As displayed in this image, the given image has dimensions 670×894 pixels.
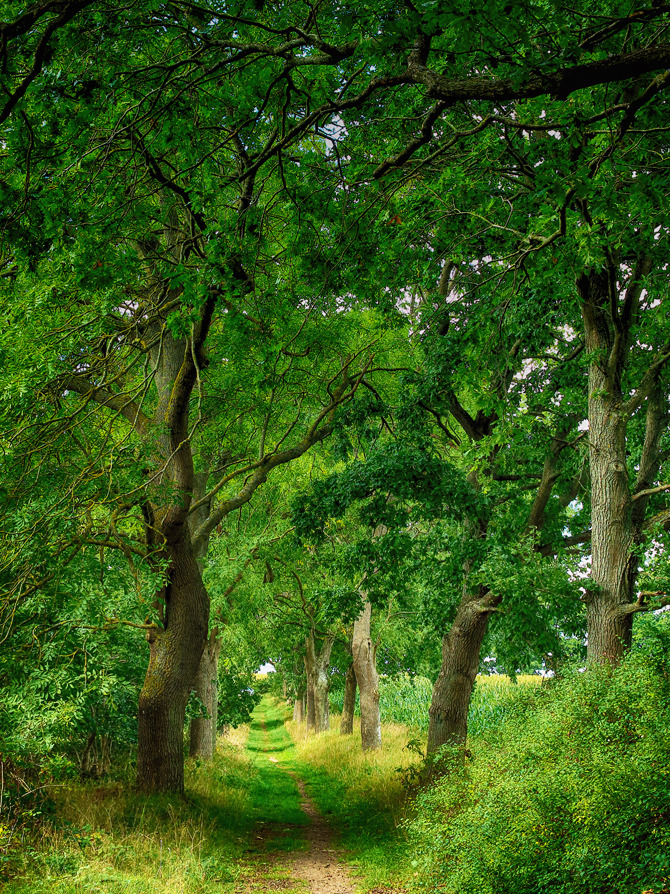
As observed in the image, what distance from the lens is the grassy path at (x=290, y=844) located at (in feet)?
27.0

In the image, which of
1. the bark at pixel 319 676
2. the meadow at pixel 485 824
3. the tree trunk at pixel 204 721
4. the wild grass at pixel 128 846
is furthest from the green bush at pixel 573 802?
the bark at pixel 319 676

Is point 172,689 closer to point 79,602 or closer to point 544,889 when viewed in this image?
point 79,602

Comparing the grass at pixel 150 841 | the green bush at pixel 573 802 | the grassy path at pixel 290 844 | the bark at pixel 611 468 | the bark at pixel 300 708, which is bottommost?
the bark at pixel 300 708

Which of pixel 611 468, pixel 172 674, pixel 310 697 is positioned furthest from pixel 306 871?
pixel 310 697

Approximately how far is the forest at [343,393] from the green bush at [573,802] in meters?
0.03

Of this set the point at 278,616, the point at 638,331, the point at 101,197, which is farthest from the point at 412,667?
the point at 101,197

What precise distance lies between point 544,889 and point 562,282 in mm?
7396

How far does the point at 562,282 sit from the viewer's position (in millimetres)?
9289

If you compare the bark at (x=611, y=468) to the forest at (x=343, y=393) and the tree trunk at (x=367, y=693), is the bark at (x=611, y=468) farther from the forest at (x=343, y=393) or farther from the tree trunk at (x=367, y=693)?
the tree trunk at (x=367, y=693)

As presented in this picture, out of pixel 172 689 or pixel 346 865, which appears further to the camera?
pixel 172 689

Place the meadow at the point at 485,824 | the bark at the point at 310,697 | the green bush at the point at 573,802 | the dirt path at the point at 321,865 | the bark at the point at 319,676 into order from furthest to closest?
the bark at the point at 310,697 → the bark at the point at 319,676 → the dirt path at the point at 321,865 → the meadow at the point at 485,824 → the green bush at the point at 573,802

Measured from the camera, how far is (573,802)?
510 cm

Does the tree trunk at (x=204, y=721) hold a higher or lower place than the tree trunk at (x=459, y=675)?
lower

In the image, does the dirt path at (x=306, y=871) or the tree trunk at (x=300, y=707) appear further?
the tree trunk at (x=300, y=707)
